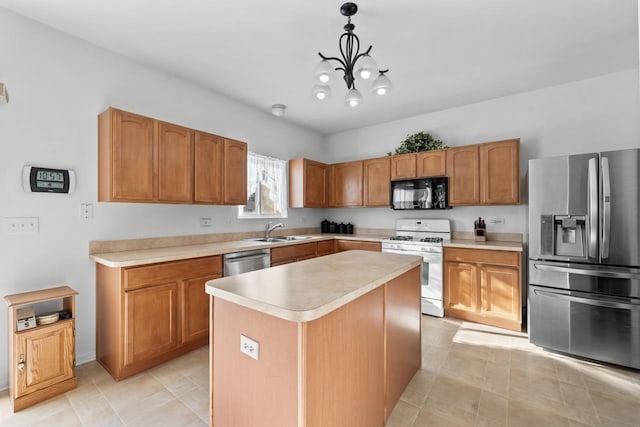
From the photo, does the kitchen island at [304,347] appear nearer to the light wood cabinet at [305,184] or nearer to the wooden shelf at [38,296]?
the wooden shelf at [38,296]

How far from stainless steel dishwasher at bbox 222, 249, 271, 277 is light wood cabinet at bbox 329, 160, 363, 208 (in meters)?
1.88

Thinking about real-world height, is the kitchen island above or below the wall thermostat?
below

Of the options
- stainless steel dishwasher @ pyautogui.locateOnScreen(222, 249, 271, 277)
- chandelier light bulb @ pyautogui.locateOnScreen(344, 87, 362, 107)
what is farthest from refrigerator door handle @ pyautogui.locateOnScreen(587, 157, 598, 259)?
stainless steel dishwasher @ pyautogui.locateOnScreen(222, 249, 271, 277)

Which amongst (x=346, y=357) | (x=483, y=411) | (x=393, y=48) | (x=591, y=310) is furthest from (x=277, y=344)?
(x=591, y=310)

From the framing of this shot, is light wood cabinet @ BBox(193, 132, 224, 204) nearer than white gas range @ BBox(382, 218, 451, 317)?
Yes

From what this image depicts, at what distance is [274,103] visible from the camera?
3777 millimetres

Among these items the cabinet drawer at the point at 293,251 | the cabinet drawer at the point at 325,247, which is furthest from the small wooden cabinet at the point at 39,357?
the cabinet drawer at the point at 325,247

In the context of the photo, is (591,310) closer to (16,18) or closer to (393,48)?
(393,48)

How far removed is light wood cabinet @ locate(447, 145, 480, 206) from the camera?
351 centimetres

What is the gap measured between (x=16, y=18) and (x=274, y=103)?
7.78 feet

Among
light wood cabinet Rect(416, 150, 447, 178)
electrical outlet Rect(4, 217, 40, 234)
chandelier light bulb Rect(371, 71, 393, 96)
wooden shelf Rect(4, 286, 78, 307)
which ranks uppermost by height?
chandelier light bulb Rect(371, 71, 393, 96)

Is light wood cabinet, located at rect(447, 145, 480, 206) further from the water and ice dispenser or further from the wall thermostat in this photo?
the wall thermostat

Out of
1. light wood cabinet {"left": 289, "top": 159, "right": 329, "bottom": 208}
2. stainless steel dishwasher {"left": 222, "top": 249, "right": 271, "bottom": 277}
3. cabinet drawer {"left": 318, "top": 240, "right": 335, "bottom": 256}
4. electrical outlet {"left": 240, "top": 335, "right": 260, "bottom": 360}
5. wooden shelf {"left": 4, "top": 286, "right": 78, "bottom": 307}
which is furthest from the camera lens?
light wood cabinet {"left": 289, "top": 159, "right": 329, "bottom": 208}

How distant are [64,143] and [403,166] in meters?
3.79
